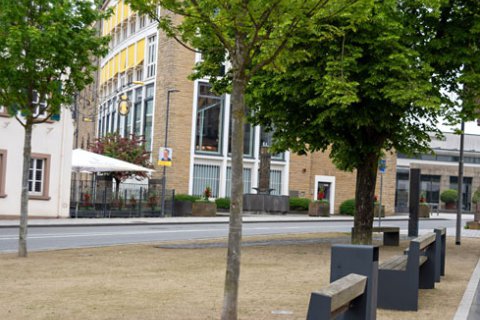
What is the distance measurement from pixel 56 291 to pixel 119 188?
26.0 m

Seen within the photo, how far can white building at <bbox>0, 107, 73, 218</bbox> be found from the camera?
27.9 m

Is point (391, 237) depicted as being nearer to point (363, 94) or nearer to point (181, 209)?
point (363, 94)

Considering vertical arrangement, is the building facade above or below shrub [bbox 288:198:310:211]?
above

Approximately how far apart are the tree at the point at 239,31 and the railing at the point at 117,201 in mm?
24014

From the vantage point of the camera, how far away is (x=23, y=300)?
27.2ft

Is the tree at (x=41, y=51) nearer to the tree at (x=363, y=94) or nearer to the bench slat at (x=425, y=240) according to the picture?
the tree at (x=363, y=94)

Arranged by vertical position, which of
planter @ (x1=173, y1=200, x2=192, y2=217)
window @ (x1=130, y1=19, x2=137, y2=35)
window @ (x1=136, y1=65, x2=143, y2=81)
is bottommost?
planter @ (x1=173, y1=200, x2=192, y2=217)

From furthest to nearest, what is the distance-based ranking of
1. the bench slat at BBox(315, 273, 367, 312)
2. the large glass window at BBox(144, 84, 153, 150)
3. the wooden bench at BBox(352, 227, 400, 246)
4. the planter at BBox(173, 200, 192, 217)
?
1. the large glass window at BBox(144, 84, 153, 150)
2. the planter at BBox(173, 200, 192, 217)
3. the wooden bench at BBox(352, 227, 400, 246)
4. the bench slat at BBox(315, 273, 367, 312)

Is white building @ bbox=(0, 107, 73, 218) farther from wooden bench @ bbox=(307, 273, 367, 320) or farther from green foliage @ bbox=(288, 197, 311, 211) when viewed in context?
wooden bench @ bbox=(307, 273, 367, 320)

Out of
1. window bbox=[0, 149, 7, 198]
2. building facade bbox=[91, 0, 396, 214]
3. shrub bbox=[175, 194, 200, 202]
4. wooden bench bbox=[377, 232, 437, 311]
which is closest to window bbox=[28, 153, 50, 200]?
window bbox=[0, 149, 7, 198]

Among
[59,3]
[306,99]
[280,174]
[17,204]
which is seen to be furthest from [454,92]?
[280,174]

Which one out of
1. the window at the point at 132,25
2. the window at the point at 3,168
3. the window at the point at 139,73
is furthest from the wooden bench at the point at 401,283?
the window at the point at 132,25

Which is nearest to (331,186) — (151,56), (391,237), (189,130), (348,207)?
(348,207)

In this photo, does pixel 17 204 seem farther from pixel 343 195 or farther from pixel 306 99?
pixel 343 195
